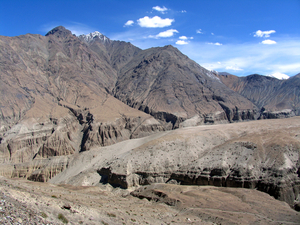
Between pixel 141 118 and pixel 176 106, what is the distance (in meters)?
29.2

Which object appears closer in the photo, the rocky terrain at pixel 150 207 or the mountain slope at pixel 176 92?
the rocky terrain at pixel 150 207

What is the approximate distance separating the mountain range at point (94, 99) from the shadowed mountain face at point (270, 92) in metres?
0.55

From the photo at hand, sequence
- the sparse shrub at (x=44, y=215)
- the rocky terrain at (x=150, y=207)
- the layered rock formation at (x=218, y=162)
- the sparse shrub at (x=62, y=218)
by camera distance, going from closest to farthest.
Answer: the sparse shrub at (x=44, y=215), the sparse shrub at (x=62, y=218), the rocky terrain at (x=150, y=207), the layered rock formation at (x=218, y=162)

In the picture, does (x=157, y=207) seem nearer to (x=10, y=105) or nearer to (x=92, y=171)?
(x=92, y=171)

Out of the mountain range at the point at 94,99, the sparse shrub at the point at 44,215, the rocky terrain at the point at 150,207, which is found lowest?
the rocky terrain at the point at 150,207

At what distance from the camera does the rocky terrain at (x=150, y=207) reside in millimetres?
19484

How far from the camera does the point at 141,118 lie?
118 metres

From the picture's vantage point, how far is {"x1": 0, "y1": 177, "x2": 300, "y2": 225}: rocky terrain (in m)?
19.5

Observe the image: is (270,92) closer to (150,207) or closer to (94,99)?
(94,99)

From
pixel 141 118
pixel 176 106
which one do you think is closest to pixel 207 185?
pixel 141 118

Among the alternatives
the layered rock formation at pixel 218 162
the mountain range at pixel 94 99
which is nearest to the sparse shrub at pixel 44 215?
the layered rock formation at pixel 218 162

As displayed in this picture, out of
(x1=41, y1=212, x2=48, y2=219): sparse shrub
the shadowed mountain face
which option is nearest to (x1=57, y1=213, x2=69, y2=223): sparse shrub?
(x1=41, y1=212, x2=48, y2=219): sparse shrub

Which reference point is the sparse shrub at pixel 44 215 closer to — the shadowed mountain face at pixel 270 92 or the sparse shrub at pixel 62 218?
the sparse shrub at pixel 62 218

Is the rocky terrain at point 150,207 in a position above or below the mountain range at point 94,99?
below
